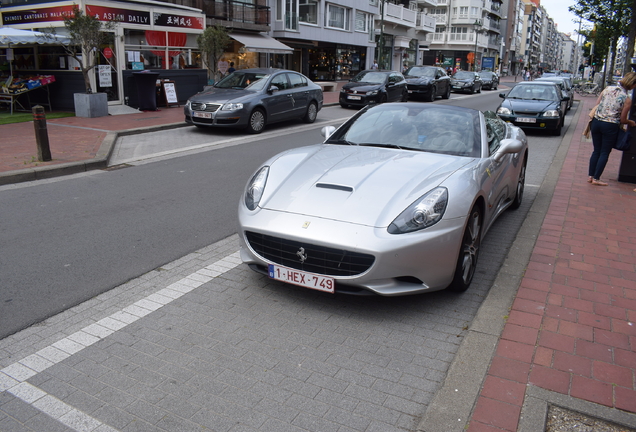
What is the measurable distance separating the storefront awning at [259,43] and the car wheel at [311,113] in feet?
38.1

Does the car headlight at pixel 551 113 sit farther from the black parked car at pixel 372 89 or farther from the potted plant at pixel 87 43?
the potted plant at pixel 87 43

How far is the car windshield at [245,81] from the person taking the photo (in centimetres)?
1406

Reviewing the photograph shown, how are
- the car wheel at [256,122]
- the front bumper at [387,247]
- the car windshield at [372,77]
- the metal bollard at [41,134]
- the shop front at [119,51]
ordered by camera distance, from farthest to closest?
the car windshield at [372,77] → the shop front at [119,51] → the car wheel at [256,122] → the metal bollard at [41,134] → the front bumper at [387,247]

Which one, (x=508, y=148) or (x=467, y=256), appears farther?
(x=508, y=148)

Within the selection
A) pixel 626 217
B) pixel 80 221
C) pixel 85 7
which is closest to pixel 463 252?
pixel 626 217

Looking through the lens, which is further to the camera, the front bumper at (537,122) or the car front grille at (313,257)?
the front bumper at (537,122)

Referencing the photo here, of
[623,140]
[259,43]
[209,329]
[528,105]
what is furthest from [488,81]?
[209,329]

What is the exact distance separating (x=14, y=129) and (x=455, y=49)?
80.1m

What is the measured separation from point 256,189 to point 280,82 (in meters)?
11.0

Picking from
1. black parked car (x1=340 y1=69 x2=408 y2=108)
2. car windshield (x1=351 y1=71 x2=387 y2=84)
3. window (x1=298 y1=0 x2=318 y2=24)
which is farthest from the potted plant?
window (x1=298 y1=0 x2=318 y2=24)

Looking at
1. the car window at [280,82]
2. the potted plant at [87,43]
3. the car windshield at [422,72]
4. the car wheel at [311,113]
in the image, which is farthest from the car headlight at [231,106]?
the car windshield at [422,72]

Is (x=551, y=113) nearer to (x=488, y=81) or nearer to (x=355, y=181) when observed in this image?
(x=355, y=181)

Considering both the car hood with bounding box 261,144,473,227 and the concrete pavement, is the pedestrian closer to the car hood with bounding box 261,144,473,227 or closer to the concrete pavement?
the concrete pavement

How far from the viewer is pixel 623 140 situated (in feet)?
26.5
